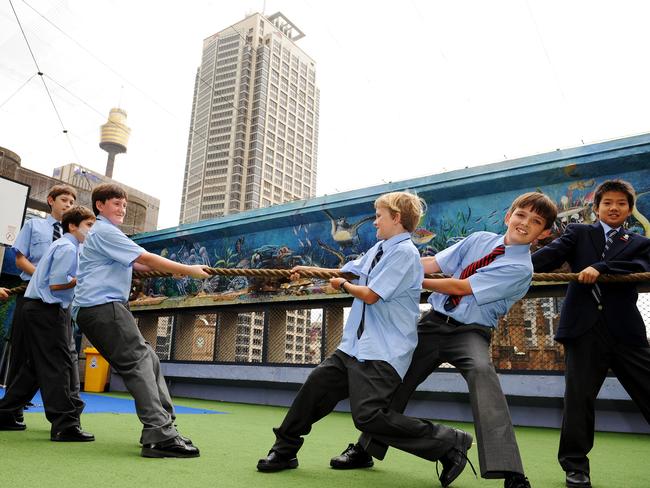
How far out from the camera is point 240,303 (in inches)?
438

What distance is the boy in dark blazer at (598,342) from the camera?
2.63 m

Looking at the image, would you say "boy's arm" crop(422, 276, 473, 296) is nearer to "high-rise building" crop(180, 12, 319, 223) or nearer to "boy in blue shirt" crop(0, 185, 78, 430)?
"boy in blue shirt" crop(0, 185, 78, 430)

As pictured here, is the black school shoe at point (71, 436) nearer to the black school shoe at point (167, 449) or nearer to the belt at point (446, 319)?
the black school shoe at point (167, 449)

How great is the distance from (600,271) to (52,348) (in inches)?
137

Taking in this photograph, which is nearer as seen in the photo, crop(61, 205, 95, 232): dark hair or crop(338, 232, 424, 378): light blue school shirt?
crop(338, 232, 424, 378): light blue school shirt

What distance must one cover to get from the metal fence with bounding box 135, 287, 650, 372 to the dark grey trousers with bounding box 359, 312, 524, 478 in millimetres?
5264

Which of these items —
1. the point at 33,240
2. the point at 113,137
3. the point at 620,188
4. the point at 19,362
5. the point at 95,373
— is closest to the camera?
the point at 620,188

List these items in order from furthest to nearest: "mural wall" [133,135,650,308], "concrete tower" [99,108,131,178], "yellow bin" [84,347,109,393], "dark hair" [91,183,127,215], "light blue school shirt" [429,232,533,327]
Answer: "concrete tower" [99,108,131,178] < "yellow bin" [84,347,109,393] < "mural wall" [133,135,650,308] < "dark hair" [91,183,127,215] < "light blue school shirt" [429,232,533,327]

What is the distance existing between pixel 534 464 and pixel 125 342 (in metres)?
2.86

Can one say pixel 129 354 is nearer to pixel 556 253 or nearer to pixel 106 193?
pixel 106 193

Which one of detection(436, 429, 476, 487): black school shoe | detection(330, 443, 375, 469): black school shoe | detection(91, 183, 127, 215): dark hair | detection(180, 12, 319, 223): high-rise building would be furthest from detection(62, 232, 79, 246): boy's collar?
detection(180, 12, 319, 223): high-rise building

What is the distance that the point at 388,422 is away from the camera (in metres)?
2.39

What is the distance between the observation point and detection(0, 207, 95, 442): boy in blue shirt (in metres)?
3.47

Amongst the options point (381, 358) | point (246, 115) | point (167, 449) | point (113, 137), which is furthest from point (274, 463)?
point (113, 137)
